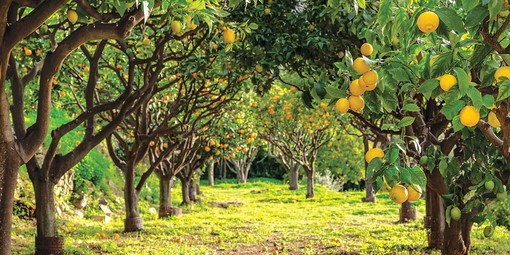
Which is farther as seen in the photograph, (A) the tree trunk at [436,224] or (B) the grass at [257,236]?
(B) the grass at [257,236]

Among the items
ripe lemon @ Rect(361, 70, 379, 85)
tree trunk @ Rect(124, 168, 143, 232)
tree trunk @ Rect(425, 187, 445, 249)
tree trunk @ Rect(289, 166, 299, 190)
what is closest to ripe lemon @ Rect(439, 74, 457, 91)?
ripe lemon @ Rect(361, 70, 379, 85)

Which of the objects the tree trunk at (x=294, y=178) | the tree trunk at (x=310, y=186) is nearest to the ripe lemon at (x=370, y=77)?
the tree trunk at (x=310, y=186)

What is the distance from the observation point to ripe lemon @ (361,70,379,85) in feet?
9.13

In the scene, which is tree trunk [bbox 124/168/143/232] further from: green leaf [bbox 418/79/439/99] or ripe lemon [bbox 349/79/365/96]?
green leaf [bbox 418/79/439/99]

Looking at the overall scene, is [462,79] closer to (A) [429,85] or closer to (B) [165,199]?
(A) [429,85]

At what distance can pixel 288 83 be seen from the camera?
8109 mm

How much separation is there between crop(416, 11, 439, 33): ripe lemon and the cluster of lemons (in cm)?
37

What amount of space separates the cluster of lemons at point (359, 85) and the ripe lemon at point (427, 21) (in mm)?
366

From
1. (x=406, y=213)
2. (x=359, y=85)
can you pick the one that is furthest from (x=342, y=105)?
(x=406, y=213)

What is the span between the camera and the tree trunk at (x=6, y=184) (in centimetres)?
603

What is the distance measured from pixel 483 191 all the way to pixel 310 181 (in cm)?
2479

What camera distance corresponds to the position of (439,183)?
21.2 feet

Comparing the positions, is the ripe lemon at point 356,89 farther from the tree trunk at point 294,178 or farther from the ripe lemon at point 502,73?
the tree trunk at point 294,178

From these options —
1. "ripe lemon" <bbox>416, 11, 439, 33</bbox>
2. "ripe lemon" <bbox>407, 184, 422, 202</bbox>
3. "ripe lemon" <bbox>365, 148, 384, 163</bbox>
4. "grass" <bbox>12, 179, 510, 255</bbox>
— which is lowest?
"grass" <bbox>12, 179, 510, 255</bbox>
